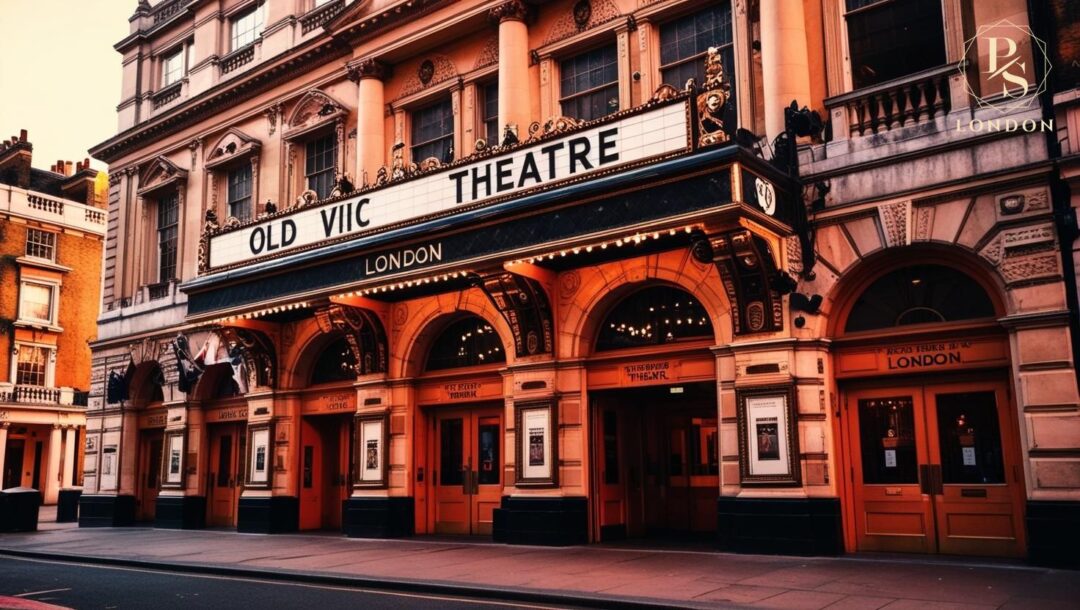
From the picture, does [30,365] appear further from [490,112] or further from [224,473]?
[490,112]

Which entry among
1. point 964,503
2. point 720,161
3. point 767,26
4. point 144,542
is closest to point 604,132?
point 720,161

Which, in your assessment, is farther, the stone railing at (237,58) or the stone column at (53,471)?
the stone column at (53,471)

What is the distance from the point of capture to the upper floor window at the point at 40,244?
154ft

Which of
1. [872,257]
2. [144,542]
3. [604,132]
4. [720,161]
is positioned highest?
[604,132]

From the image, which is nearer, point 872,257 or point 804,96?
point 872,257

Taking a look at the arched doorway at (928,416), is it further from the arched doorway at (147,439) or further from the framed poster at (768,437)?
the arched doorway at (147,439)

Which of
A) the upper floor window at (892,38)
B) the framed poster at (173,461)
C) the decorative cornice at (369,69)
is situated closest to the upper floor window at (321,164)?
the decorative cornice at (369,69)

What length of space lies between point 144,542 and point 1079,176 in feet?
63.8

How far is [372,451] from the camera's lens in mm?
20078

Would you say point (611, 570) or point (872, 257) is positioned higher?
point (872, 257)

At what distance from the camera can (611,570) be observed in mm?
12992

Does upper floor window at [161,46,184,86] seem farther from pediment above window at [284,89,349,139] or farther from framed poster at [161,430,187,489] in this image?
framed poster at [161,430,187,489]

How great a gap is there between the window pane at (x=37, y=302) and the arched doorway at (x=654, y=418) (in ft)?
130

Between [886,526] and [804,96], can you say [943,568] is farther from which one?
[804,96]
